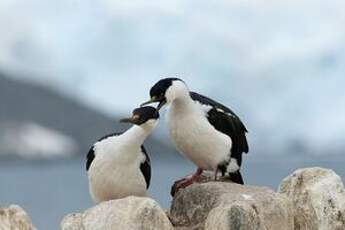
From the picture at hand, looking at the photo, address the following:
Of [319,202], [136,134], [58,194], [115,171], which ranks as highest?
[58,194]

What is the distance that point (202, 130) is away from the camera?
47.3 ft

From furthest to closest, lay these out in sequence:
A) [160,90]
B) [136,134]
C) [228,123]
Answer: [228,123]
[160,90]
[136,134]

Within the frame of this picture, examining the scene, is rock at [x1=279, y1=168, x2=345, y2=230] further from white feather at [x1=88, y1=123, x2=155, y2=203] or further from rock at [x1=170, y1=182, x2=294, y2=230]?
white feather at [x1=88, y1=123, x2=155, y2=203]

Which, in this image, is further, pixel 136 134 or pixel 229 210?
pixel 136 134

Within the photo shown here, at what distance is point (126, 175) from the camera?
13945 millimetres

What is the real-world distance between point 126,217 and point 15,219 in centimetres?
92

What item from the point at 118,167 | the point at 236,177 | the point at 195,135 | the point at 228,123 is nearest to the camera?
the point at 118,167

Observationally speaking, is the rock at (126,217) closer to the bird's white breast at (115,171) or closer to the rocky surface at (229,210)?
the rocky surface at (229,210)

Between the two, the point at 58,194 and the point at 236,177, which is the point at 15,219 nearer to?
the point at 236,177

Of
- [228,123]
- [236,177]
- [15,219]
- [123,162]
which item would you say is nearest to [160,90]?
[123,162]

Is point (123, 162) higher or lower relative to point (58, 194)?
lower

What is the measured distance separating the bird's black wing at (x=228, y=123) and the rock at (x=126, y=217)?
2559mm

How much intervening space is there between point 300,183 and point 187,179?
1381 mm

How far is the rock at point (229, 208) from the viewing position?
Answer: 1226 cm
